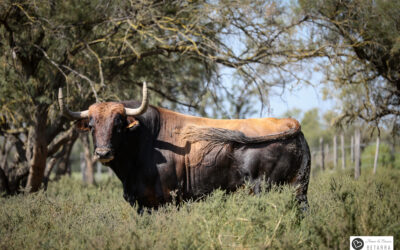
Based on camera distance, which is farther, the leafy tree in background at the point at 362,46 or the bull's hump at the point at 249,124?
the leafy tree in background at the point at 362,46

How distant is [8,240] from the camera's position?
4910 mm

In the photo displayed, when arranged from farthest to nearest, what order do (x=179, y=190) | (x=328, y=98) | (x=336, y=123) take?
(x=328, y=98) → (x=336, y=123) → (x=179, y=190)

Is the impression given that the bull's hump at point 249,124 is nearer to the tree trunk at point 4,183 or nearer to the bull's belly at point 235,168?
the bull's belly at point 235,168

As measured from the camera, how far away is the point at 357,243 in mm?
4473

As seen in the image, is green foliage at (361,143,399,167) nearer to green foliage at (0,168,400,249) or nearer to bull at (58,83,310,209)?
bull at (58,83,310,209)

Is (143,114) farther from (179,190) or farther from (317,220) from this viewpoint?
(317,220)

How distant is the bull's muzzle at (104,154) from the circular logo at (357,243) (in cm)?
297

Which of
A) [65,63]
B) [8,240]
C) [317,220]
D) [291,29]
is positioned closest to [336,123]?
[291,29]

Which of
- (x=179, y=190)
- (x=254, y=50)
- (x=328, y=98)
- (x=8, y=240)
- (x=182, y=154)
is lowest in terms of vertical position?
(x=8, y=240)

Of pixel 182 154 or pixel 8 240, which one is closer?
pixel 8 240

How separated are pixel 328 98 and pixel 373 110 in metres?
2.86

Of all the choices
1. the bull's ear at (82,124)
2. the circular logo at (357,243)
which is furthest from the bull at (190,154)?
the circular logo at (357,243)

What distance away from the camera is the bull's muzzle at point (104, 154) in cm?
565

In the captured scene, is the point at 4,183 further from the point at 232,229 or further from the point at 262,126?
the point at 232,229
